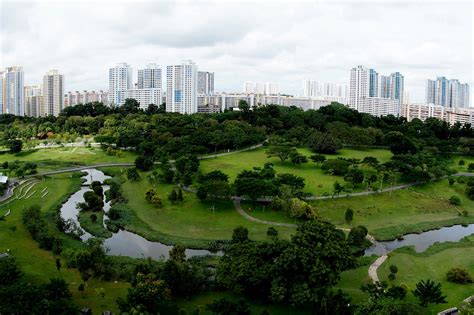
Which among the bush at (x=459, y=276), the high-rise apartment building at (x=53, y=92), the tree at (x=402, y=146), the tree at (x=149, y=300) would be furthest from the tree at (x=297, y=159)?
the high-rise apartment building at (x=53, y=92)

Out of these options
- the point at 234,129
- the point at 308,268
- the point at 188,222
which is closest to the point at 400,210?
the point at 188,222

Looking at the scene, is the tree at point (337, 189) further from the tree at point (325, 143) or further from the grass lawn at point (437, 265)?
the tree at point (325, 143)

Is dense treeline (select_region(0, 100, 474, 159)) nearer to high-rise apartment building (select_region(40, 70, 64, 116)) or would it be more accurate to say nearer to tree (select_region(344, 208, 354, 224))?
tree (select_region(344, 208, 354, 224))

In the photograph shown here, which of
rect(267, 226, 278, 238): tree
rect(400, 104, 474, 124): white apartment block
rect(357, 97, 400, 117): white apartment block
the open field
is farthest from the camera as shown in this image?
rect(357, 97, 400, 117): white apartment block

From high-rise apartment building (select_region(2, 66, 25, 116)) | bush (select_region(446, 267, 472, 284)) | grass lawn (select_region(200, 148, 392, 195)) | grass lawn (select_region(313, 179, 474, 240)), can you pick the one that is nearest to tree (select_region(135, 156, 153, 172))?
grass lawn (select_region(200, 148, 392, 195))

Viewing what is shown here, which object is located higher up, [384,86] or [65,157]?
[384,86]

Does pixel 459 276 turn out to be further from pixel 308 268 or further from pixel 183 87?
Answer: pixel 183 87
